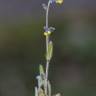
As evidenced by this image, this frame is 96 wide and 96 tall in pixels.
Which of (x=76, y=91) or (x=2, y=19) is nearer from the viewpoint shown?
(x=76, y=91)

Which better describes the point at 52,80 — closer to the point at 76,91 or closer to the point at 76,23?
the point at 76,91

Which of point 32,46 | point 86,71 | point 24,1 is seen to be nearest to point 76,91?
point 86,71

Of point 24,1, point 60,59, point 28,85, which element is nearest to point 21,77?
point 28,85

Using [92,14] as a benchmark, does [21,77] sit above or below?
below

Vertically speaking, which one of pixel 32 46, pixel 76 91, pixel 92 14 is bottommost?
pixel 76 91

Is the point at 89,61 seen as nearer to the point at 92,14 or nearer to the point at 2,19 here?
the point at 92,14

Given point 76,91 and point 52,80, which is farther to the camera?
point 52,80
